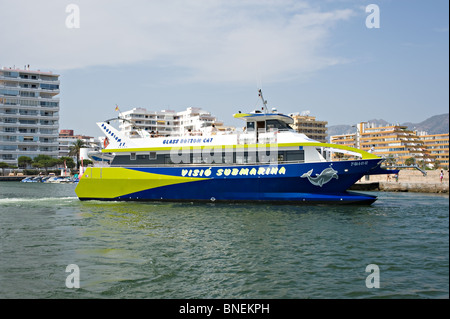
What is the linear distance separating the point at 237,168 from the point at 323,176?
4557 mm

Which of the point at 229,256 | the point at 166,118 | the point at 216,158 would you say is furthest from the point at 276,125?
the point at 166,118

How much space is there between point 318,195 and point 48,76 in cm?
8262

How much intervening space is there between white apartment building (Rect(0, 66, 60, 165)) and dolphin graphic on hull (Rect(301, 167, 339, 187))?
77778 millimetres

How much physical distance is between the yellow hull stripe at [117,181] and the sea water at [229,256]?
252 inches

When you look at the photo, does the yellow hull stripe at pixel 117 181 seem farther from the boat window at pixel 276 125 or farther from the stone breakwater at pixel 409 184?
the stone breakwater at pixel 409 184

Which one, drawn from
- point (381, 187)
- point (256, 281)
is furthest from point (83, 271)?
point (381, 187)

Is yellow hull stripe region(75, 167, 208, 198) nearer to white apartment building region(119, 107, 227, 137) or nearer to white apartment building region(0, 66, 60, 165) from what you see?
white apartment building region(0, 66, 60, 165)

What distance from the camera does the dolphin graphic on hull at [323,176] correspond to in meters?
19.2

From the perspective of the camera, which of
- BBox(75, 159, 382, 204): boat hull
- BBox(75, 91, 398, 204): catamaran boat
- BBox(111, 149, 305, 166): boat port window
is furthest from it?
BBox(111, 149, 305, 166): boat port window

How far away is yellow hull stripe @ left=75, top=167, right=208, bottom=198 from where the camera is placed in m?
22.2

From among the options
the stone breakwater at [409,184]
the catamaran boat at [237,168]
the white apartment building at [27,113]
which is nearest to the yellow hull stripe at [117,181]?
the catamaran boat at [237,168]

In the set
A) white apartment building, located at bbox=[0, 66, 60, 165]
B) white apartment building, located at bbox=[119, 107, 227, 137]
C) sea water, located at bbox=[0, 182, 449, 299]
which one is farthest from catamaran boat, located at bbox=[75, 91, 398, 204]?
white apartment building, located at bbox=[119, 107, 227, 137]
